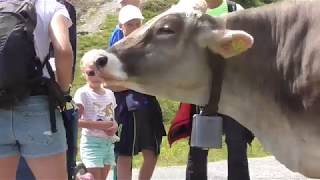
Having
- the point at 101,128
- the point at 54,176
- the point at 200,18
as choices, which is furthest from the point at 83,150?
the point at 200,18

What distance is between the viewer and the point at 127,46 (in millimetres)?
4703

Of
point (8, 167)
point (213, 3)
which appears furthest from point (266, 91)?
point (213, 3)

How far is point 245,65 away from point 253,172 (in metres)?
5.31

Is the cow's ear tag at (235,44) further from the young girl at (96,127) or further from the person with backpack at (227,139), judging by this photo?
the young girl at (96,127)

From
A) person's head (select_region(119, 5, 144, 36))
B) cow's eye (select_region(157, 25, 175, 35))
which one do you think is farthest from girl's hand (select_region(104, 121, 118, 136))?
cow's eye (select_region(157, 25, 175, 35))

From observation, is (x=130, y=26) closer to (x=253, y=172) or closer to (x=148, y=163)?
(x=148, y=163)

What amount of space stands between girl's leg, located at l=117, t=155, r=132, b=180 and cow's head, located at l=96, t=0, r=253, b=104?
2.75 m

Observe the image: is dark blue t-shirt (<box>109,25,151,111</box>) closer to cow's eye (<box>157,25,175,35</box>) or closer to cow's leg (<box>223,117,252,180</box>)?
cow's leg (<box>223,117,252,180</box>)

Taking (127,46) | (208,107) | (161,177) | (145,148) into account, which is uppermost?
(127,46)

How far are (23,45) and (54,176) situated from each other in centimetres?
83

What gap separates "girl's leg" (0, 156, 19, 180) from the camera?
16.2ft

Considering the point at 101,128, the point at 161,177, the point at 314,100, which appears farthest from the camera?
the point at 161,177

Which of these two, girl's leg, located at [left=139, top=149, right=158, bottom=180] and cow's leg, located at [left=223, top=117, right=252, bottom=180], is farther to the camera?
girl's leg, located at [left=139, top=149, right=158, bottom=180]

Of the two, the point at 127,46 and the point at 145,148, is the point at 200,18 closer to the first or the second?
the point at 127,46
